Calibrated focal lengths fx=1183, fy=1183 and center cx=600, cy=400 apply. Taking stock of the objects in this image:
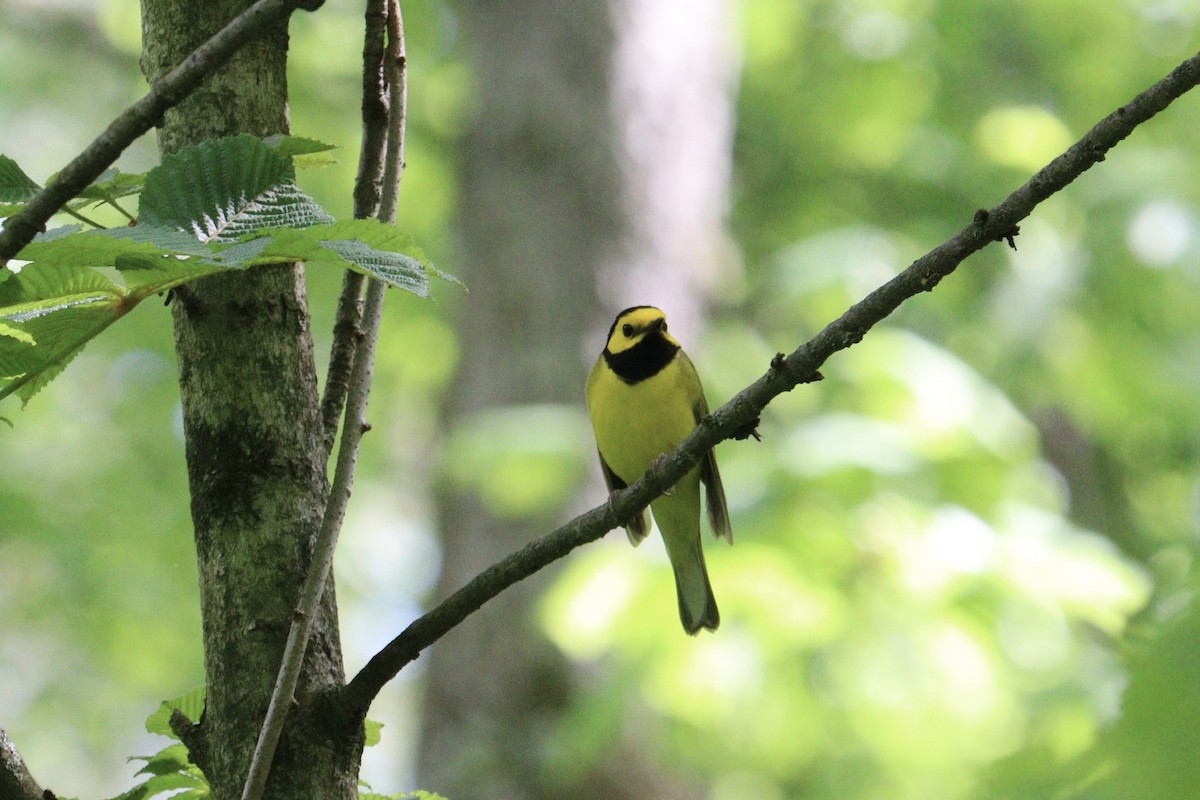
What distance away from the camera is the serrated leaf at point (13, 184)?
1.74m

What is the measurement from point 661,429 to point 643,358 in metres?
0.36

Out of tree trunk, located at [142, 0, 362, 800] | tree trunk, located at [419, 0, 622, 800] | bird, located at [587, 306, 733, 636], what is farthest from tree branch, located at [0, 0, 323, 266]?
tree trunk, located at [419, 0, 622, 800]

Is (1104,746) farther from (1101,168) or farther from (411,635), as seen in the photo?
(1101,168)

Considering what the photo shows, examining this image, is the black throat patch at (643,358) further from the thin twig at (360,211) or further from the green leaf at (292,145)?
the green leaf at (292,145)

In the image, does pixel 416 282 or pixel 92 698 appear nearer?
pixel 416 282

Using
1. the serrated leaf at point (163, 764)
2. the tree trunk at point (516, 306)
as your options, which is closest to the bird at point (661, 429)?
the tree trunk at point (516, 306)

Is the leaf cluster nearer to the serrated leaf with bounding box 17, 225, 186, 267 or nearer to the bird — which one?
the serrated leaf with bounding box 17, 225, 186, 267

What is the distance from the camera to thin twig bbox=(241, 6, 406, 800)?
171cm

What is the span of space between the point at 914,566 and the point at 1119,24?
24.0 feet

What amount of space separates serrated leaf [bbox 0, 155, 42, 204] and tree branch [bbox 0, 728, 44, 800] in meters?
0.79

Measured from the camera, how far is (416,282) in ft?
5.35

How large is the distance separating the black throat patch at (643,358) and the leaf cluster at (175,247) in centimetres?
323

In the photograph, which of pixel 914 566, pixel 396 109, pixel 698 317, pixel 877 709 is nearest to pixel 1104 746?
pixel 396 109

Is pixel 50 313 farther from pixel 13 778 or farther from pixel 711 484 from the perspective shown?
pixel 711 484
